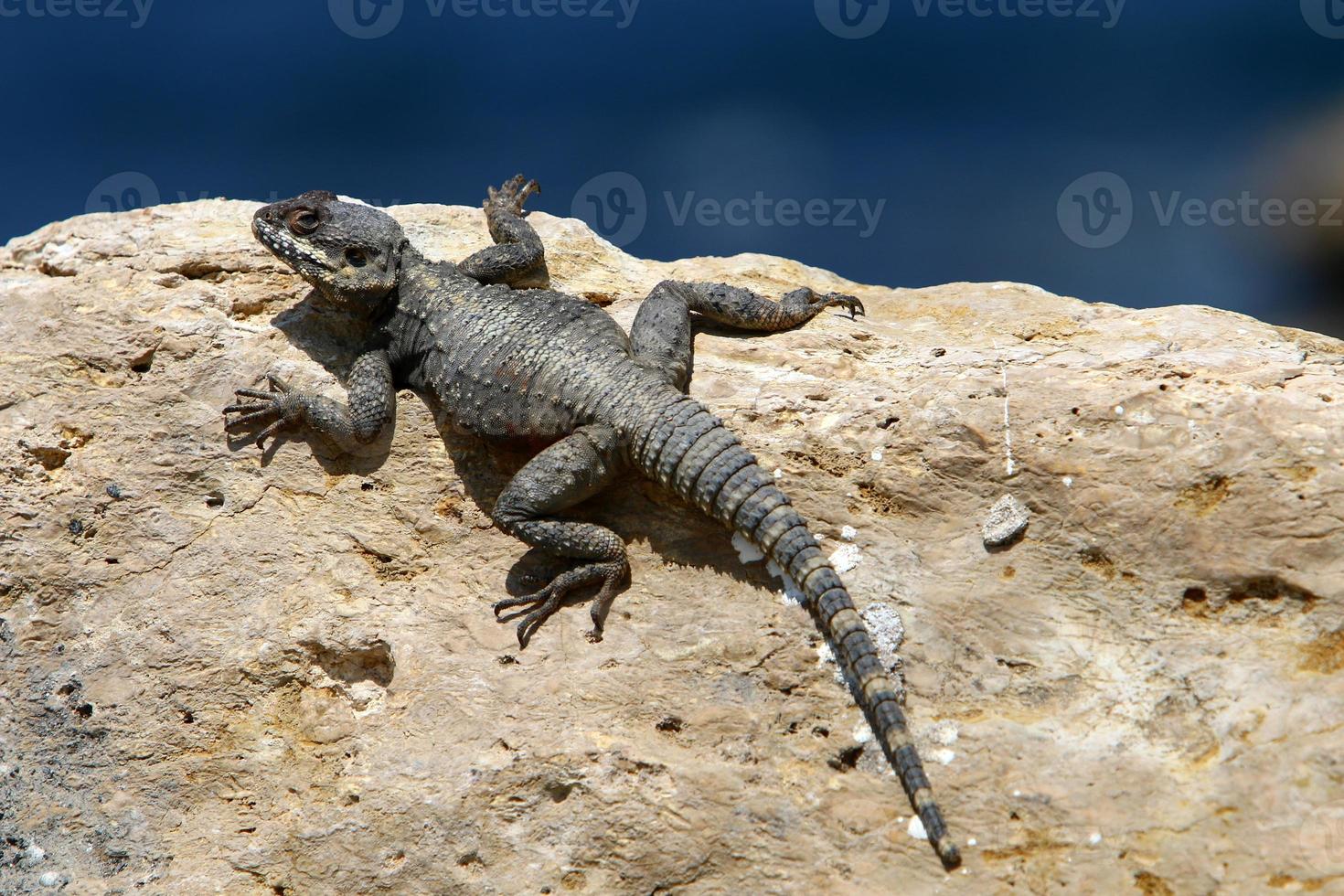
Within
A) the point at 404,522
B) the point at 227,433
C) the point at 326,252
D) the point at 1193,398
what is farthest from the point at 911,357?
the point at 227,433

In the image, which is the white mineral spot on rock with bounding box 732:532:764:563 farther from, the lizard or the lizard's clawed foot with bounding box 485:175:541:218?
the lizard's clawed foot with bounding box 485:175:541:218

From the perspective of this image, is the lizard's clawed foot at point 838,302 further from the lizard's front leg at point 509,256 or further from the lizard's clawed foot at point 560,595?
the lizard's clawed foot at point 560,595

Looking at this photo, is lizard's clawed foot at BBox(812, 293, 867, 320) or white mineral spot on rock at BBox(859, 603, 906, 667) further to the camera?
lizard's clawed foot at BBox(812, 293, 867, 320)

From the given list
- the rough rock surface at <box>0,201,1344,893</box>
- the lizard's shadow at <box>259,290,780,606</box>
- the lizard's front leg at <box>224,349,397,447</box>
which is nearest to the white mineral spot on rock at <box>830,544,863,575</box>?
the rough rock surface at <box>0,201,1344,893</box>

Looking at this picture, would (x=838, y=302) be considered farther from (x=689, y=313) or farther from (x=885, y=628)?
(x=885, y=628)

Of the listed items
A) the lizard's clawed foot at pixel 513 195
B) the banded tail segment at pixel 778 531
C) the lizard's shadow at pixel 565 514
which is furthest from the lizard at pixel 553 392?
the lizard's clawed foot at pixel 513 195

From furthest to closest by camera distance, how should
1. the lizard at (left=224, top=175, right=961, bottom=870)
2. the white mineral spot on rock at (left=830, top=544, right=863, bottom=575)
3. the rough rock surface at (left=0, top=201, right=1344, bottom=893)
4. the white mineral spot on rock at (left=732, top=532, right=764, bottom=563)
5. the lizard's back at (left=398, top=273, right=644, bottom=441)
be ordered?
the lizard's back at (left=398, top=273, right=644, bottom=441), the white mineral spot on rock at (left=732, top=532, right=764, bottom=563), the white mineral spot on rock at (left=830, top=544, right=863, bottom=575), the lizard at (left=224, top=175, right=961, bottom=870), the rough rock surface at (left=0, top=201, right=1344, bottom=893)
